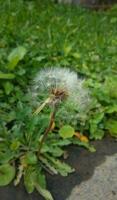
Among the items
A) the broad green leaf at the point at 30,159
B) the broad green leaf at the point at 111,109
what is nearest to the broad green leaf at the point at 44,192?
the broad green leaf at the point at 30,159

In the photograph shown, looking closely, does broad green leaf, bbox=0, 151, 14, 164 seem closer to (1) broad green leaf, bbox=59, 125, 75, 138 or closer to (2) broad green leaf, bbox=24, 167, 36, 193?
(2) broad green leaf, bbox=24, 167, 36, 193

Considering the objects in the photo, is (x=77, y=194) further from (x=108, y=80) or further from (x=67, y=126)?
(x=108, y=80)

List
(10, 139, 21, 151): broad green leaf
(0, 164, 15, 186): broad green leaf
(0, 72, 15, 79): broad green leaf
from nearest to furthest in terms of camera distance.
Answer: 1. (0, 164, 15, 186): broad green leaf
2. (10, 139, 21, 151): broad green leaf
3. (0, 72, 15, 79): broad green leaf

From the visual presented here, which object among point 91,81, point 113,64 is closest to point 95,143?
point 91,81

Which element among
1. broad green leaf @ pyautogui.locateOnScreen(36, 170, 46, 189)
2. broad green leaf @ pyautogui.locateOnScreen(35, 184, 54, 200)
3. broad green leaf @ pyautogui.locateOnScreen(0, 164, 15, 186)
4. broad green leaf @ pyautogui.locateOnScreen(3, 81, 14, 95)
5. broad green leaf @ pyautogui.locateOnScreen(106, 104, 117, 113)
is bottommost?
broad green leaf @ pyautogui.locateOnScreen(35, 184, 54, 200)

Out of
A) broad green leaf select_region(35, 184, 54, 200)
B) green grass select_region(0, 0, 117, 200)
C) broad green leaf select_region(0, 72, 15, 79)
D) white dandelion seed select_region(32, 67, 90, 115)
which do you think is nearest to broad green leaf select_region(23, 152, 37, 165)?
green grass select_region(0, 0, 117, 200)

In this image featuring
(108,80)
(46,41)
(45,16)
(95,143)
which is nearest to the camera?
(95,143)
